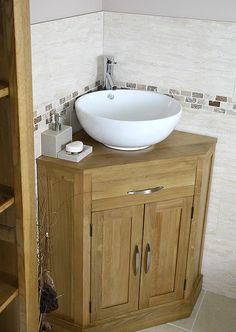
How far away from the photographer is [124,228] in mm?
2078

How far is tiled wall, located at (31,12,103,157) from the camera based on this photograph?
1890mm

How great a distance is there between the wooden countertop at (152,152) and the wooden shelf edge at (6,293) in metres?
0.53

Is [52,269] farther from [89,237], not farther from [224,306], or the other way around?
[224,306]

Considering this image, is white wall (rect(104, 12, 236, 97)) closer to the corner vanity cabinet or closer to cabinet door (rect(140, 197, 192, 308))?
the corner vanity cabinet

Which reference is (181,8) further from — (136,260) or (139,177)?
(136,260)

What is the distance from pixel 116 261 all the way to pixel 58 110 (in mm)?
704

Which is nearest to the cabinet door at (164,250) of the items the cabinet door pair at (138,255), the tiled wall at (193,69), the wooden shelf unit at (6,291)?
the cabinet door pair at (138,255)

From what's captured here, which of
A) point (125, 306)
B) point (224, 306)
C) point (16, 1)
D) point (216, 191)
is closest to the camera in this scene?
point (16, 1)

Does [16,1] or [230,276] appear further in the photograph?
[230,276]

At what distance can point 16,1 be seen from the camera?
126 centimetres

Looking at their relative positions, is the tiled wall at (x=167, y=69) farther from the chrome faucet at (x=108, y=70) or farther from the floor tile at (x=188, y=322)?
the floor tile at (x=188, y=322)

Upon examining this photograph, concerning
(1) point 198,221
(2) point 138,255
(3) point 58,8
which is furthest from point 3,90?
(1) point 198,221

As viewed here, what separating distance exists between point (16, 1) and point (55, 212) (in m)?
0.99

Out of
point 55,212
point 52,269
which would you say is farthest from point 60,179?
point 52,269
